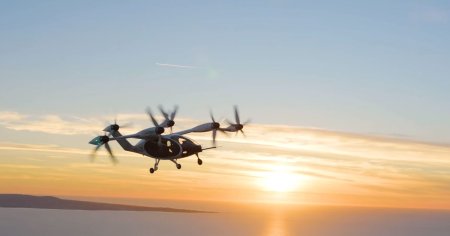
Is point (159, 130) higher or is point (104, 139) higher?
point (159, 130)

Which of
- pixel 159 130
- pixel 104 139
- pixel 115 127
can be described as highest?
pixel 115 127

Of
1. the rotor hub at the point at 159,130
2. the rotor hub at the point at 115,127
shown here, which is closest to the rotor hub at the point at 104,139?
the rotor hub at the point at 115,127

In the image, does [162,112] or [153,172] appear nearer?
[153,172]

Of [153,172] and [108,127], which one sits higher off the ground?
[108,127]

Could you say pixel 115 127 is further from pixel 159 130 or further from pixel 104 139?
pixel 159 130

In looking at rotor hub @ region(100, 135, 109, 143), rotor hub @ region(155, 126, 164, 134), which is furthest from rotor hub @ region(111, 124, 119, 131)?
rotor hub @ region(155, 126, 164, 134)

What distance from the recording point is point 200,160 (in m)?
95.0

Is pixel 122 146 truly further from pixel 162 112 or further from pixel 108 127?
pixel 162 112

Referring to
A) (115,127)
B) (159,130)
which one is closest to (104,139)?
(115,127)

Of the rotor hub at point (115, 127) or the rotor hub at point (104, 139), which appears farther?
the rotor hub at point (115, 127)

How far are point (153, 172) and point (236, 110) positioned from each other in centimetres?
2079

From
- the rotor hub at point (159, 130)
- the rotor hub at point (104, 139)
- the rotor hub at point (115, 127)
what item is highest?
the rotor hub at point (115, 127)

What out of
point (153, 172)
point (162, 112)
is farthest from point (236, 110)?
point (153, 172)

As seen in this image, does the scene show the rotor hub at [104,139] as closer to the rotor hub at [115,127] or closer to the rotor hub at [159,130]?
the rotor hub at [115,127]
